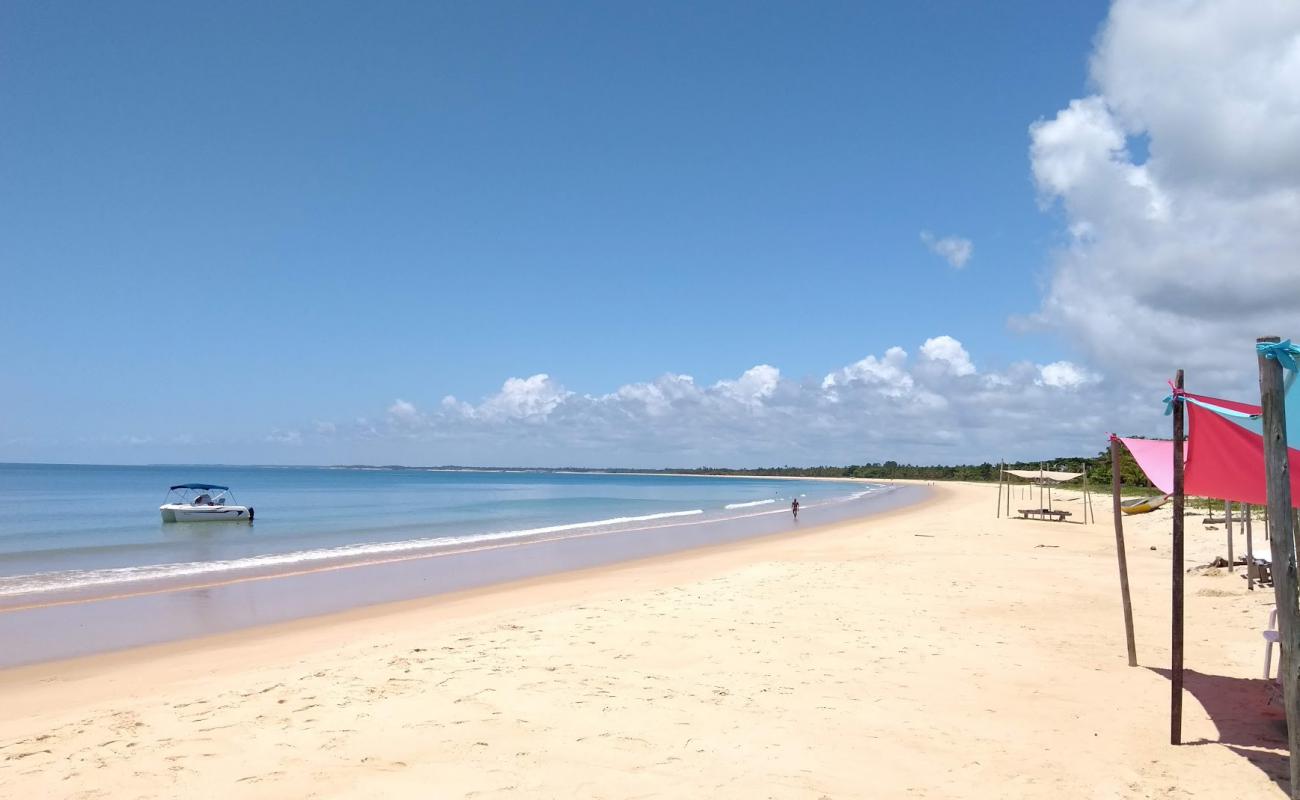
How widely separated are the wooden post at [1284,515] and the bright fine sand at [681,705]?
1.92 ft

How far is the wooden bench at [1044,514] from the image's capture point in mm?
29648

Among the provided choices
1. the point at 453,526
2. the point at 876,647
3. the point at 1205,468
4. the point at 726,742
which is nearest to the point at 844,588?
the point at 876,647

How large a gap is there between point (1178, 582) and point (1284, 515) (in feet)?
5.00

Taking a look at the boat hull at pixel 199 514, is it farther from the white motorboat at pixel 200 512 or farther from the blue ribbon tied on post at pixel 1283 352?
the blue ribbon tied on post at pixel 1283 352

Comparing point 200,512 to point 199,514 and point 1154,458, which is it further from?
point 1154,458

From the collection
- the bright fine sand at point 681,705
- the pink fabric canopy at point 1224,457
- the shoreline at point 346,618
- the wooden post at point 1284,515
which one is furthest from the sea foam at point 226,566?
the wooden post at point 1284,515

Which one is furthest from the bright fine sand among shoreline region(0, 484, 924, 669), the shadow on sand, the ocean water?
the ocean water

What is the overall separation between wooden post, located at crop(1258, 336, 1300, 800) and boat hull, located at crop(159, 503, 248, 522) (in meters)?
37.2

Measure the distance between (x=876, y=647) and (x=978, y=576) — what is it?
22.8 feet

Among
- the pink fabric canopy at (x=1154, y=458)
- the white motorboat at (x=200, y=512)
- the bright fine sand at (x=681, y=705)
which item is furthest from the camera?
the white motorboat at (x=200, y=512)

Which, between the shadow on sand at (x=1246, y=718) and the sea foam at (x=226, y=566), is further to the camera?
the sea foam at (x=226, y=566)

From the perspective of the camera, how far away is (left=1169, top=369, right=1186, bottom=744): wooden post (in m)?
5.85

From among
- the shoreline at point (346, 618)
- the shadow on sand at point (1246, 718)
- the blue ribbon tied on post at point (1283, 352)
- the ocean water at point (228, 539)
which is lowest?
the ocean water at point (228, 539)

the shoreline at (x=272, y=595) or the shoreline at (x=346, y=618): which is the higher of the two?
the shoreline at (x=346, y=618)
